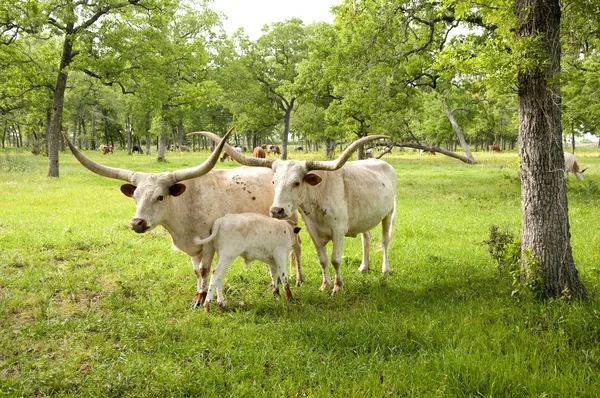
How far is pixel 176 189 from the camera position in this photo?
5461 mm

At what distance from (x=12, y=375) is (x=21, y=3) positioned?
1871cm

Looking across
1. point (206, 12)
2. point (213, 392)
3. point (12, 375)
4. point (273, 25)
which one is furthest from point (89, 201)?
point (273, 25)

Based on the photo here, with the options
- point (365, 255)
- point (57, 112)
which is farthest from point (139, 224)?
point (57, 112)

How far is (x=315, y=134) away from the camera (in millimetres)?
41250

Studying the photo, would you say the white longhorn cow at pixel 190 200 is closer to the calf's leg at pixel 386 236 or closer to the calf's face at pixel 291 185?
the calf's face at pixel 291 185

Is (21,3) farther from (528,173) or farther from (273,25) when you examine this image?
(273,25)

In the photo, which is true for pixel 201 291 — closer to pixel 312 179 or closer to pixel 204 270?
pixel 204 270

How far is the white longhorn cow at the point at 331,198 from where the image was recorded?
5734mm

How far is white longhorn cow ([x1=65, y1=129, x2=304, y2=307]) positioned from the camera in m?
5.31

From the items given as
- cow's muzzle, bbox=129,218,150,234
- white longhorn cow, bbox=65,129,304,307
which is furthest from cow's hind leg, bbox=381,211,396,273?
cow's muzzle, bbox=129,218,150,234

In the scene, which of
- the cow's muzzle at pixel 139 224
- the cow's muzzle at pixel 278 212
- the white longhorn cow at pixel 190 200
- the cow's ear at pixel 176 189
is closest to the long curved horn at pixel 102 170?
the white longhorn cow at pixel 190 200

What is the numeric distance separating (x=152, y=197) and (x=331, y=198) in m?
2.52

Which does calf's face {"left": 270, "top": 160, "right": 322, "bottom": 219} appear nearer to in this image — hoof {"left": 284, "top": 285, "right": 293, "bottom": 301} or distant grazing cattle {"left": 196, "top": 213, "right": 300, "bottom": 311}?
distant grazing cattle {"left": 196, "top": 213, "right": 300, "bottom": 311}

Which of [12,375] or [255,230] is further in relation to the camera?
[255,230]
